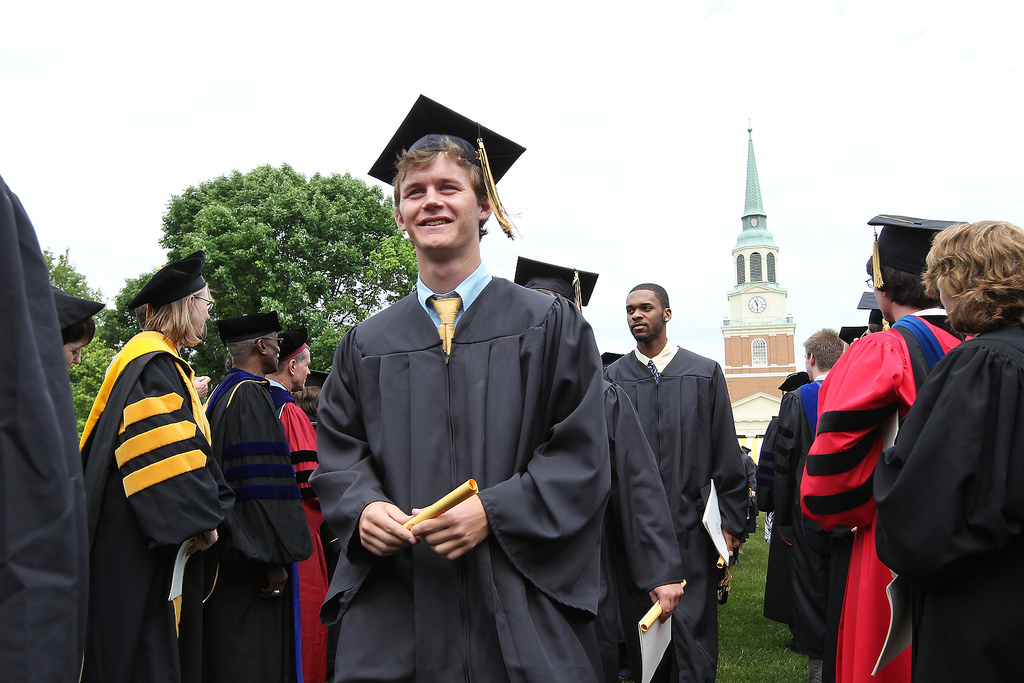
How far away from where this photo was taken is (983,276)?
95.7 inches

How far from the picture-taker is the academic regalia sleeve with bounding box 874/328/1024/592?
215 cm

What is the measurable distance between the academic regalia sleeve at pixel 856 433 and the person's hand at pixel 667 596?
0.64 metres

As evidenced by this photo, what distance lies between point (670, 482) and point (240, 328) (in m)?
2.85

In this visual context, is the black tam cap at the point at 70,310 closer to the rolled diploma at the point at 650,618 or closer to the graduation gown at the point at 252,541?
the graduation gown at the point at 252,541

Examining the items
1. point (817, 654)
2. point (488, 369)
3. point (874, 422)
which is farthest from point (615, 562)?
point (817, 654)

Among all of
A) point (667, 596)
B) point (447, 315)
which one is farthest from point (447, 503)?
point (667, 596)

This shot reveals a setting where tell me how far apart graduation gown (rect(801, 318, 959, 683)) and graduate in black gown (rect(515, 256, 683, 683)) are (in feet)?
1.98

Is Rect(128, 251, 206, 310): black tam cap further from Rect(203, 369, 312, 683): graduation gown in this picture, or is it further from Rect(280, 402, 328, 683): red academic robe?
Rect(280, 402, 328, 683): red academic robe

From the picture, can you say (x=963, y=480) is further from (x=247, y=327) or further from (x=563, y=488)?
(x=247, y=327)

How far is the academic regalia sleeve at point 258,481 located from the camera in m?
4.16

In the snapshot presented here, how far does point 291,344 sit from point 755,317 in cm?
8455

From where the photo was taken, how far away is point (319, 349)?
69.4ft

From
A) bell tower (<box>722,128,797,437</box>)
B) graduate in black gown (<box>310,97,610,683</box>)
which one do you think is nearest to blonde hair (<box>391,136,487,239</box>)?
graduate in black gown (<box>310,97,610,683</box>)

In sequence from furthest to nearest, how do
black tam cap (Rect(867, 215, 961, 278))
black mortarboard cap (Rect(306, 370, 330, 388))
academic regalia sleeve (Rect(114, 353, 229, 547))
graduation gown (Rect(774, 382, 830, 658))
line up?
black mortarboard cap (Rect(306, 370, 330, 388)) → graduation gown (Rect(774, 382, 830, 658)) → academic regalia sleeve (Rect(114, 353, 229, 547)) → black tam cap (Rect(867, 215, 961, 278))
